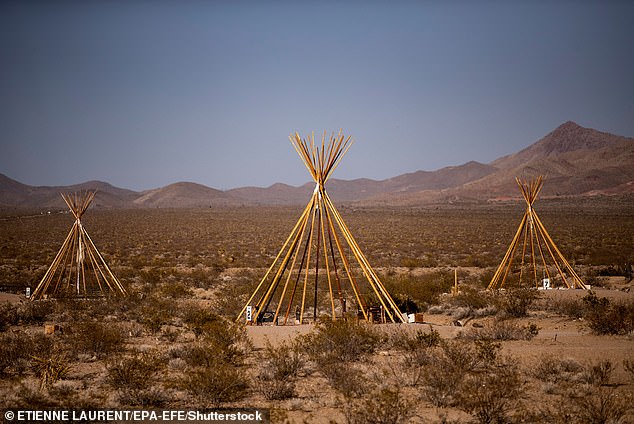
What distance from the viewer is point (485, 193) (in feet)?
315

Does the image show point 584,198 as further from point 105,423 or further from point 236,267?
point 105,423

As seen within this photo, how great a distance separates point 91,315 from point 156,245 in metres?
18.8

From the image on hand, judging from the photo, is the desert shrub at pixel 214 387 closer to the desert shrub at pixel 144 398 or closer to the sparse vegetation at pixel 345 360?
the sparse vegetation at pixel 345 360

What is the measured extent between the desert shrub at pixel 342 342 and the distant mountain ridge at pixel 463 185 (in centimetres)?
7271

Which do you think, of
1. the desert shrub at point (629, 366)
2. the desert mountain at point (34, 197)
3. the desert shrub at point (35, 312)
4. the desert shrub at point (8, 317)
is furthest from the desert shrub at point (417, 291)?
the desert mountain at point (34, 197)

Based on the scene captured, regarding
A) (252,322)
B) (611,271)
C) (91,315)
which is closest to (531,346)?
(252,322)

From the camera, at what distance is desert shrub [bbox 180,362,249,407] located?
5.95 meters

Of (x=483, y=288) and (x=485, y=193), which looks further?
(x=485, y=193)

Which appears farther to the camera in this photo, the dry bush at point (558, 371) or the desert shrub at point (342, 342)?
the desert shrub at point (342, 342)

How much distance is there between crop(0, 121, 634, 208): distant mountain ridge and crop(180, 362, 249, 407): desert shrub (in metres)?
73.7

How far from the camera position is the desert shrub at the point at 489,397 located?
530 cm

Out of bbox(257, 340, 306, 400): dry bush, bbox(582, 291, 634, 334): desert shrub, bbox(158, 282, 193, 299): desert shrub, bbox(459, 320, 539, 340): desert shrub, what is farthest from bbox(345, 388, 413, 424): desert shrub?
bbox(158, 282, 193, 299): desert shrub

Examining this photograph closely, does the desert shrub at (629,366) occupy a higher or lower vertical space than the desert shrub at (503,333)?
higher

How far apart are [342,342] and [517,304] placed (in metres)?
4.86
